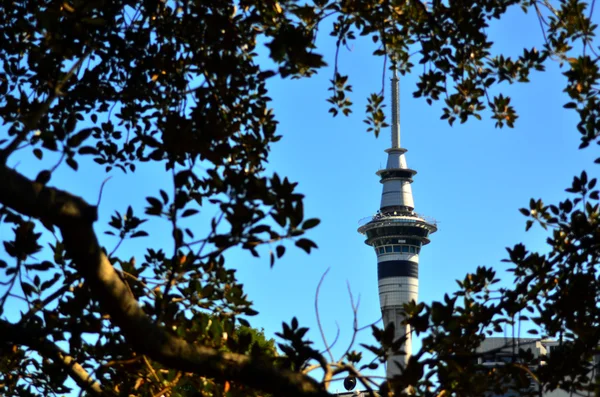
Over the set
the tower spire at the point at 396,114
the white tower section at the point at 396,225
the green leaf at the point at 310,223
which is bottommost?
the green leaf at the point at 310,223

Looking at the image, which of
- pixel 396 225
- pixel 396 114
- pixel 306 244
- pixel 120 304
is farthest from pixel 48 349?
pixel 396 114

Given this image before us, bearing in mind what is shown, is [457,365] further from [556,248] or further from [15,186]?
[15,186]

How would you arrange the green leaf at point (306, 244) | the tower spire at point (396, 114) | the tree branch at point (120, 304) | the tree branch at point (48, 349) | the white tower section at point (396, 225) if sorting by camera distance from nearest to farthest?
the tree branch at point (120, 304), the green leaf at point (306, 244), the tree branch at point (48, 349), the white tower section at point (396, 225), the tower spire at point (396, 114)

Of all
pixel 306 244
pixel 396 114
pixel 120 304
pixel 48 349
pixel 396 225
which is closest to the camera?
pixel 120 304

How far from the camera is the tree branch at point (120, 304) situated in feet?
12.8

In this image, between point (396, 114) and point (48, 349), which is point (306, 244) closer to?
point (48, 349)

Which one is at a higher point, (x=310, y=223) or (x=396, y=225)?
Result: (x=396, y=225)

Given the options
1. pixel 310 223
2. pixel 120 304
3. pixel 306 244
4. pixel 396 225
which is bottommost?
pixel 120 304

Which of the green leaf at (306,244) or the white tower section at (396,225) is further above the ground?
the white tower section at (396,225)

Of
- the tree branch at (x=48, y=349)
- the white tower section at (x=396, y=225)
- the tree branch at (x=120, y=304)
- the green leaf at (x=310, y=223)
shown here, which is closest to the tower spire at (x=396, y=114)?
the white tower section at (x=396, y=225)

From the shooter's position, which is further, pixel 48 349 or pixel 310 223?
pixel 48 349

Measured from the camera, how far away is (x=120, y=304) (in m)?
4.11

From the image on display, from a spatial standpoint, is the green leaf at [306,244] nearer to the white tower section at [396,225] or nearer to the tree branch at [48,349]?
the tree branch at [48,349]

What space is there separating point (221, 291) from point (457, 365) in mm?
1696
